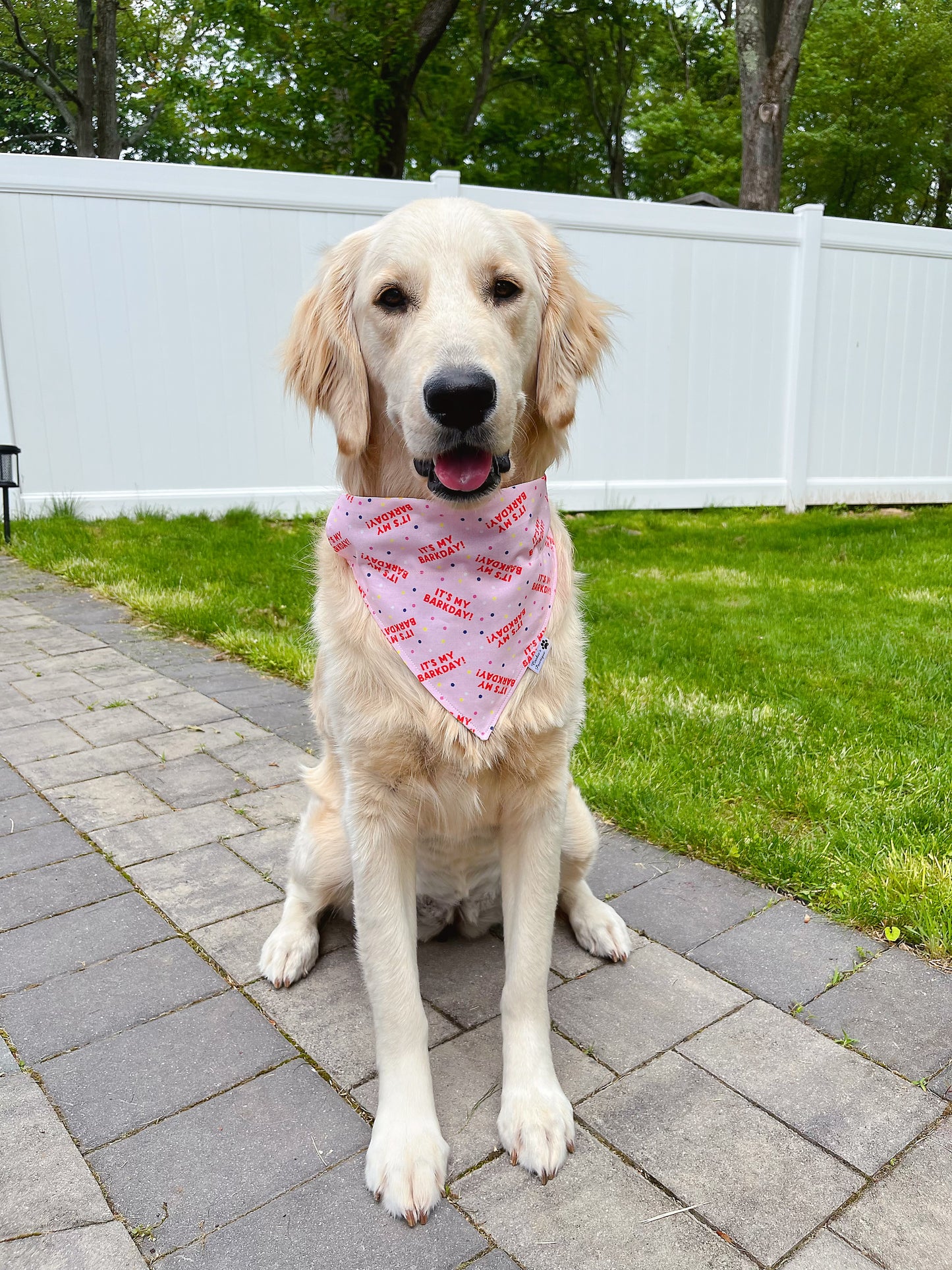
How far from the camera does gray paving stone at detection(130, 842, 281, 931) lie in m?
2.52

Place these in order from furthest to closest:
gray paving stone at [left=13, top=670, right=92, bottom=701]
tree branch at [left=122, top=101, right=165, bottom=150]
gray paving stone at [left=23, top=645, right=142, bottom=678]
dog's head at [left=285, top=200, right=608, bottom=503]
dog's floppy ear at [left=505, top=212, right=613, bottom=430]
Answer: tree branch at [left=122, top=101, right=165, bottom=150] < gray paving stone at [left=23, top=645, right=142, bottom=678] < gray paving stone at [left=13, top=670, right=92, bottom=701] < dog's floppy ear at [left=505, top=212, right=613, bottom=430] < dog's head at [left=285, top=200, right=608, bottom=503]

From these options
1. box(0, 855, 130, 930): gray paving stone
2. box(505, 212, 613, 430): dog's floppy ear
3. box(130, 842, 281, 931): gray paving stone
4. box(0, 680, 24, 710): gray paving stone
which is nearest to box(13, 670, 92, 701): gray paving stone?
box(0, 680, 24, 710): gray paving stone

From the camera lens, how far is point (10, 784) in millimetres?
3305

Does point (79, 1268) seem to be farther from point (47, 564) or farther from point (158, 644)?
point (47, 564)

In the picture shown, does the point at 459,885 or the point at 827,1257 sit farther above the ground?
the point at 459,885

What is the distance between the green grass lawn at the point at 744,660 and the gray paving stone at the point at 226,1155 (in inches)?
56.1

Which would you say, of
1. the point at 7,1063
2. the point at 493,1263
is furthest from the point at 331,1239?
the point at 7,1063

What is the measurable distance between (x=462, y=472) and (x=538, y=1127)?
1.25 meters

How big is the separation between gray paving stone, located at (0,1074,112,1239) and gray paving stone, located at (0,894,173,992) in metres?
0.44

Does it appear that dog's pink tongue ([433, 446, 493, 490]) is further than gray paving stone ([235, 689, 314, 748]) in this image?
No

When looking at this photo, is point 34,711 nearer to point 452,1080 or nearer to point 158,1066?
point 158,1066

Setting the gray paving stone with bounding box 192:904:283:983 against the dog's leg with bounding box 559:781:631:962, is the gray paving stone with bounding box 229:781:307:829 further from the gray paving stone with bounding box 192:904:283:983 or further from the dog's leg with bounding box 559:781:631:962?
the dog's leg with bounding box 559:781:631:962

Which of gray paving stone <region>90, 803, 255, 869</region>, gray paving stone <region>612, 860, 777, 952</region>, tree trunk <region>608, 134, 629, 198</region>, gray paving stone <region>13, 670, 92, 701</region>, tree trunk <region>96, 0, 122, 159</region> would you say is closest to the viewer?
gray paving stone <region>612, 860, 777, 952</region>

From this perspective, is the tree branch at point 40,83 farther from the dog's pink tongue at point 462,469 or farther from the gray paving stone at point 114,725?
the dog's pink tongue at point 462,469
